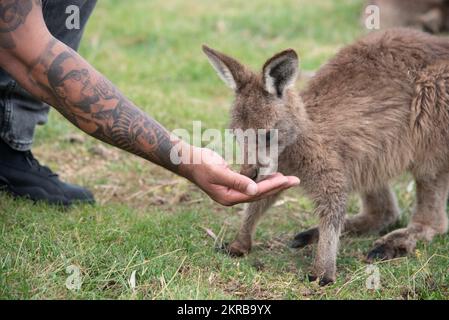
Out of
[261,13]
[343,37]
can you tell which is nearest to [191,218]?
[343,37]

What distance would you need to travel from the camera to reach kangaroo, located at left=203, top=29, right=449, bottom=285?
12.3 ft

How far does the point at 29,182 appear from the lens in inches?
171

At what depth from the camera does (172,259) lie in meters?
3.53

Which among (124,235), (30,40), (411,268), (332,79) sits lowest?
(411,268)

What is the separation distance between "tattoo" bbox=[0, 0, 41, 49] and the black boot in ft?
4.30

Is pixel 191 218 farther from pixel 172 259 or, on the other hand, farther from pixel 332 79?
pixel 332 79

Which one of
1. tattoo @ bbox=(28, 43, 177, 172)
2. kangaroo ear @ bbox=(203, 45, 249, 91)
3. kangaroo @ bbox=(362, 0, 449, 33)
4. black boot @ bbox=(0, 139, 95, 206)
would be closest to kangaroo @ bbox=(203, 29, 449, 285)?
kangaroo ear @ bbox=(203, 45, 249, 91)

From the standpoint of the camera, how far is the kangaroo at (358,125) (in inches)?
148

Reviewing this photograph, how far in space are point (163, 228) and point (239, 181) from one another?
0.91 m

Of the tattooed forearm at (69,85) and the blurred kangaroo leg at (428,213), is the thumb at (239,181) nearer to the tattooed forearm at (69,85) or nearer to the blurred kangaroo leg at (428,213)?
the tattooed forearm at (69,85)

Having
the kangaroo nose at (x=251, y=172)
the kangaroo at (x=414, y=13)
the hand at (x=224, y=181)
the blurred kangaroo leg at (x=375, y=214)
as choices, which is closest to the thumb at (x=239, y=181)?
the hand at (x=224, y=181)

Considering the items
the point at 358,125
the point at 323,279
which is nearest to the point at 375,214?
the point at 358,125

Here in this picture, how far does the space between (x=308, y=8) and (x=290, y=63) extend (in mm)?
6077

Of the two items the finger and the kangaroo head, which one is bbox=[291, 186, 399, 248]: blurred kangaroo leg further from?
the finger
